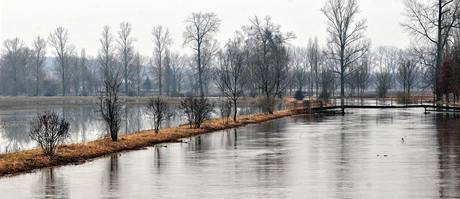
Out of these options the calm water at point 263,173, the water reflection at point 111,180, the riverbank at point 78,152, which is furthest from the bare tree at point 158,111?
the water reflection at point 111,180

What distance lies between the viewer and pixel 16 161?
55.6ft

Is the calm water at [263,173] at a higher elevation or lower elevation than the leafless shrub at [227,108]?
lower

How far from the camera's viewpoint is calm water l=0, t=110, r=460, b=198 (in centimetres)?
1249

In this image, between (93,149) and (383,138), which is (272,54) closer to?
(383,138)

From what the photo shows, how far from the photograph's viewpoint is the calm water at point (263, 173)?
1249 cm

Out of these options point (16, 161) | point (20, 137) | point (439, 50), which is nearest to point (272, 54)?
point (439, 50)

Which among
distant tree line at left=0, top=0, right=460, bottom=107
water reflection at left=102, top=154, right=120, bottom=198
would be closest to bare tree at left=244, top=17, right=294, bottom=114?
distant tree line at left=0, top=0, right=460, bottom=107

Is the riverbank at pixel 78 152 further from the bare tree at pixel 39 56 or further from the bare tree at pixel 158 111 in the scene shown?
the bare tree at pixel 39 56

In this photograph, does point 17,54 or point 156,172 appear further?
point 17,54

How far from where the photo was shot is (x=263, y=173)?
50.2 ft

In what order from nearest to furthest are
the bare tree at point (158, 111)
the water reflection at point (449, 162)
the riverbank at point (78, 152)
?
1. the water reflection at point (449, 162)
2. the riverbank at point (78, 152)
3. the bare tree at point (158, 111)

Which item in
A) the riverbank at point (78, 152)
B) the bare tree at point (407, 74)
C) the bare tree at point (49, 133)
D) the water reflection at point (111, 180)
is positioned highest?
the bare tree at point (407, 74)

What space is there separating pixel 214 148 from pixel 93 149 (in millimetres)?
4353

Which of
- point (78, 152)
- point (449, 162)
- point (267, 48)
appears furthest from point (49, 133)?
point (267, 48)
